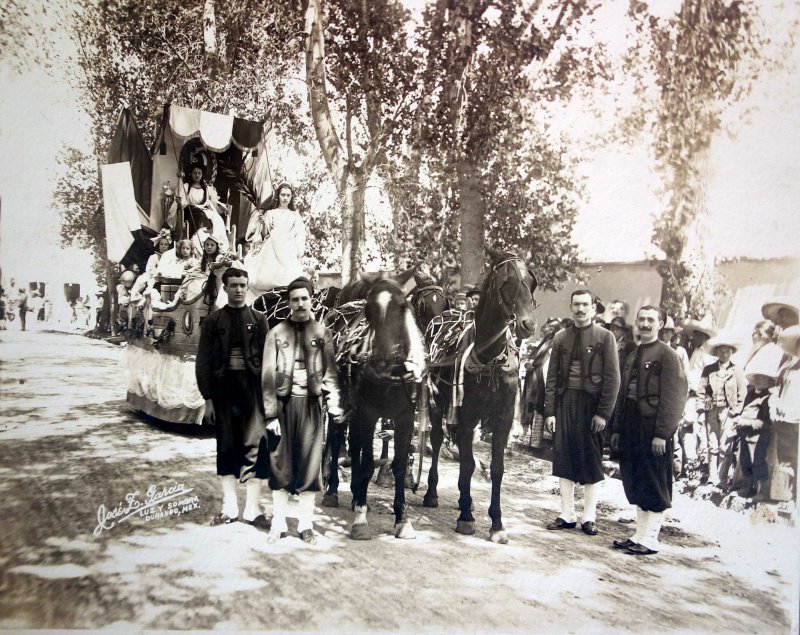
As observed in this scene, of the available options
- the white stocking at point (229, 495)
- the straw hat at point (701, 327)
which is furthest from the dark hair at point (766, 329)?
the white stocking at point (229, 495)

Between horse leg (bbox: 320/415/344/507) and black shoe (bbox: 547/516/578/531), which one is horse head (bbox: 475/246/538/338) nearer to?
horse leg (bbox: 320/415/344/507)

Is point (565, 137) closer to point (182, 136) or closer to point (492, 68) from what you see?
point (492, 68)

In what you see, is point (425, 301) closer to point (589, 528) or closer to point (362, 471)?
point (362, 471)

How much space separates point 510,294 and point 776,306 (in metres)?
1.98

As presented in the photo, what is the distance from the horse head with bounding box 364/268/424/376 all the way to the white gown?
0.77m

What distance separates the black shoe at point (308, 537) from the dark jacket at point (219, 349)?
3.44 feet

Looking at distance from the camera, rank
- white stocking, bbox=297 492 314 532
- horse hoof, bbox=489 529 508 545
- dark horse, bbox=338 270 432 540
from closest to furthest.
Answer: dark horse, bbox=338 270 432 540 → white stocking, bbox=297 492 314 532 → horse hoof, bbox=489 529 508 545

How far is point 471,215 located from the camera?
4371mm

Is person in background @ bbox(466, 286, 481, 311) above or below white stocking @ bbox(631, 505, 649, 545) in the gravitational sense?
above

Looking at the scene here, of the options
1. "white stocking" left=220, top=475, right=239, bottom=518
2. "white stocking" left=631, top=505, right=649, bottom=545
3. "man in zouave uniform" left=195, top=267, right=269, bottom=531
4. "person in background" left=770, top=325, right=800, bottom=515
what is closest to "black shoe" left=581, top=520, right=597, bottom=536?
"white stocking" left=631, top=505, right=649, bottom=545

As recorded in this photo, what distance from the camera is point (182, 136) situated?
13.6 ft

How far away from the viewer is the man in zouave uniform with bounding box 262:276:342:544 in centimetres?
382
